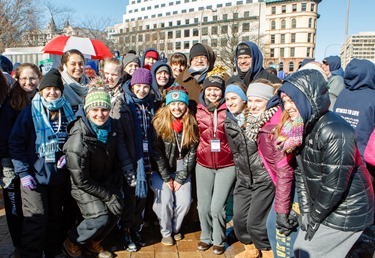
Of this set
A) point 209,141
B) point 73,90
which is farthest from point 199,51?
point 73,90

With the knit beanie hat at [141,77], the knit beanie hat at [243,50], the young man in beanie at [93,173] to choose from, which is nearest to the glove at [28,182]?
the young man in beanie at [93,173]

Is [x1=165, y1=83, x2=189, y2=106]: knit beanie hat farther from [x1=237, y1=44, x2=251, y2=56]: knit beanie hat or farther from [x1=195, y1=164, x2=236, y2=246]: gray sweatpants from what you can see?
[x1=237, y1=44, x2=251, y2=56]: knit beanie hat

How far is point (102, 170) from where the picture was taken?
3.54 meters

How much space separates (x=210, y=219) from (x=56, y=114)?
2231 mm

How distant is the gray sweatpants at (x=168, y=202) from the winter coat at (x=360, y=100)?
2173 mm

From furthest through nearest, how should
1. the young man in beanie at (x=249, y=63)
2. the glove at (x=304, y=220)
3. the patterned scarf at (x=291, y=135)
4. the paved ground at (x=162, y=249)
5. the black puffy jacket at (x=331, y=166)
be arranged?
the young man in beanie at (x=249, y=63) → the paved ground at (x=162, y=249) → the glove at (x=304, y=220) → the patterned scarf at (x=291, y=135) → the black puffy jacket at (x=331, y=166)

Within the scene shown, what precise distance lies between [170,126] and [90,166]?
108 centimetres

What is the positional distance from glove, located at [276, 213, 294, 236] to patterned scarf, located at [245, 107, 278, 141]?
810mm

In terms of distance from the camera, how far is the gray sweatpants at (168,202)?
4023 millimetres

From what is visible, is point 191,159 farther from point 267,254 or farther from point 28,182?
point 28,182

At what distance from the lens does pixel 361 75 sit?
392cm

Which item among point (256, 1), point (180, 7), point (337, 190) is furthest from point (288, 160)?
point (180, 7)

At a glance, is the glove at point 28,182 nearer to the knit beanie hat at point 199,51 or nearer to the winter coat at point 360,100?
the knit beanie hat at point 199,51

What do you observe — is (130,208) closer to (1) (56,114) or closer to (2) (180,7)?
(1) (56,114)
